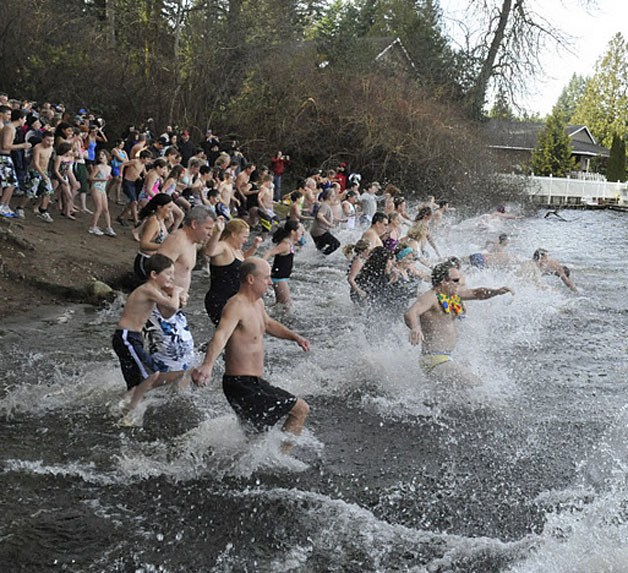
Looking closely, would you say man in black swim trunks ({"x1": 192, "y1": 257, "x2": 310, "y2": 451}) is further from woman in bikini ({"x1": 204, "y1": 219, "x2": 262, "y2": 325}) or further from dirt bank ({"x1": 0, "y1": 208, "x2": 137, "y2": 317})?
dirt bank ({"x1": 0, "y1": 208, "x2": 137, "y2": 317})

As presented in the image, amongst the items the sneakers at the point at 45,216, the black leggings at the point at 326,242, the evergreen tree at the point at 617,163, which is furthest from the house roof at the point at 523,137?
the sneakers at the point at 45,216

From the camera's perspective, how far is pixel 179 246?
7.06 m

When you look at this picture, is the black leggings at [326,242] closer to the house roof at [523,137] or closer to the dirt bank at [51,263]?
the dirt bank at [51,263]

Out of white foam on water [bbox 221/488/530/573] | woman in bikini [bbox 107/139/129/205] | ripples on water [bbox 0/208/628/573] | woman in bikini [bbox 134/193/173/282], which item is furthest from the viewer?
woman in bikini [bbox 107/139/129/205]

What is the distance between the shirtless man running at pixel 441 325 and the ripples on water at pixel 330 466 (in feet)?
0.82

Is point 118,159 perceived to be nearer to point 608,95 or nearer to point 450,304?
point 450,304

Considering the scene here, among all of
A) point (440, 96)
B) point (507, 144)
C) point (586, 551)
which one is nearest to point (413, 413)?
point (586, 551)

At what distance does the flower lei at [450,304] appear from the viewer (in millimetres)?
7035

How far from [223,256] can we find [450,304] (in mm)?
2177

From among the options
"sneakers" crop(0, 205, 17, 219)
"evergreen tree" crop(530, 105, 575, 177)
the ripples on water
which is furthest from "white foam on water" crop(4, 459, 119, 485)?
"evergreen tree" crop(530, 105, 575, 177)

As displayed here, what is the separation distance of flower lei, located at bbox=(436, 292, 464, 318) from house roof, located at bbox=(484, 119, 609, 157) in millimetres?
26603

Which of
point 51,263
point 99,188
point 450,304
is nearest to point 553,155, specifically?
point 99,188

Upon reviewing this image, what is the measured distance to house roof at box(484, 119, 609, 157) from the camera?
116 feet

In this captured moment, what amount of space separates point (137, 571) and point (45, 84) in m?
19.5
